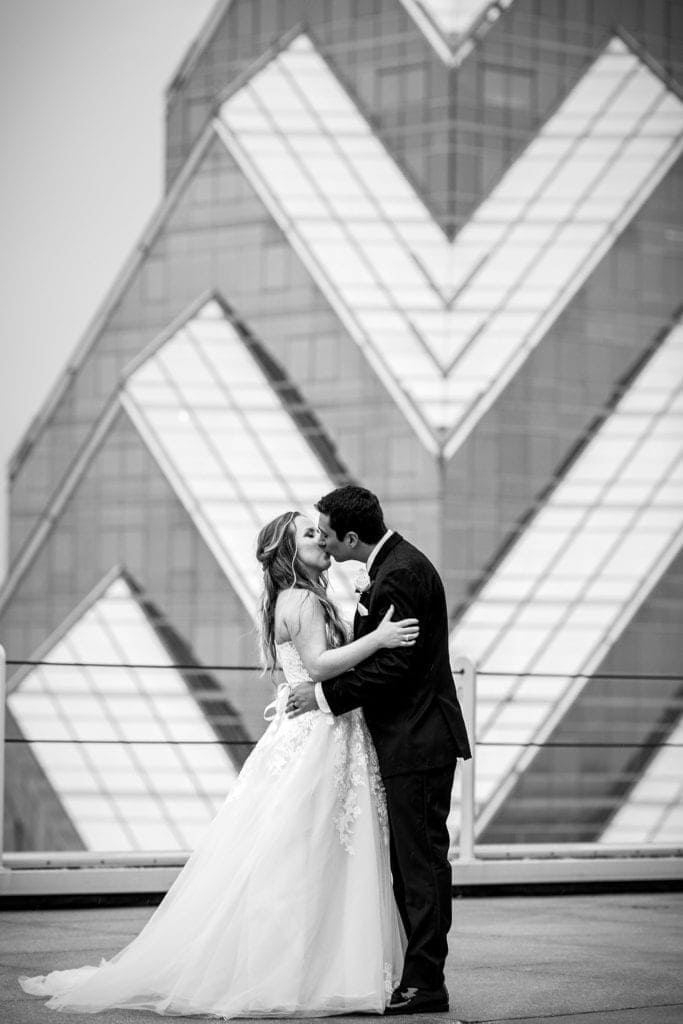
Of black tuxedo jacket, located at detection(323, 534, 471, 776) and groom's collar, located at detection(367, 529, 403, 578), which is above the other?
groom's collar, located at detection(367, 529, 403, 578)

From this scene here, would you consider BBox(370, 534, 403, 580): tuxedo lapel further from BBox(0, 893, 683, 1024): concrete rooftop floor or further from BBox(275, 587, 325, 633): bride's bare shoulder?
BBox(0, 893, 683, 1024): concrete rooftop floor

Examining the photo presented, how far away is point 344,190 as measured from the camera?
54.7m

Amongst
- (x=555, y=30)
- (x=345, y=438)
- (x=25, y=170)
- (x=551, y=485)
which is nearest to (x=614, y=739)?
(x=551, y=485)

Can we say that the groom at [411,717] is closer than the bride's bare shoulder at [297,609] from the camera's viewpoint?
Yes

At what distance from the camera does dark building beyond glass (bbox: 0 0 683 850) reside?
52281 millimetres

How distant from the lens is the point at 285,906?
479 cm

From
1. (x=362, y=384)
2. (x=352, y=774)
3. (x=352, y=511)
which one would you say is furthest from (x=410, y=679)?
(x=362, y=384)

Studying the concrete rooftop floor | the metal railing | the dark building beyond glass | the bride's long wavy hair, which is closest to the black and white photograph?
the dark building beyond glass

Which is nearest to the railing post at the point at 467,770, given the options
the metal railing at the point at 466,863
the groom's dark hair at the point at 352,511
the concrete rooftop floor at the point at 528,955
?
the metal railing at the point at 466,863

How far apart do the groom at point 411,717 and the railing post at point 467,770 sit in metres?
3.45

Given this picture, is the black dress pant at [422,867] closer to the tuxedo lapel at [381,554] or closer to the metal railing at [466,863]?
the tuxedo lapel at [381,554]

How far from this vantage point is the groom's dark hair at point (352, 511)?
4.77 m

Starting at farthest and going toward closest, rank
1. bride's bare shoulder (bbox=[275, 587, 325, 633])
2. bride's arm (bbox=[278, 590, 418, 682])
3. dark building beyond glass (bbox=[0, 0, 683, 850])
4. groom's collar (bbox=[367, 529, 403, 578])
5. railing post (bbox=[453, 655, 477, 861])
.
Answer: dark building beyond glass (bbox=[0, 0, 683, 850]), railing post (bbox=[453, 655, 477, 861]), bride's bare shoulder (bbox=[275, 587, 325, 633]), groom's collar (bbox=[367, 529, 403, 578]), bride's arm (bbox=[278, 590, 418, 682])

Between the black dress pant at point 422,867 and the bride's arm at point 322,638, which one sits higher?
the bride's arm at point 322,638
